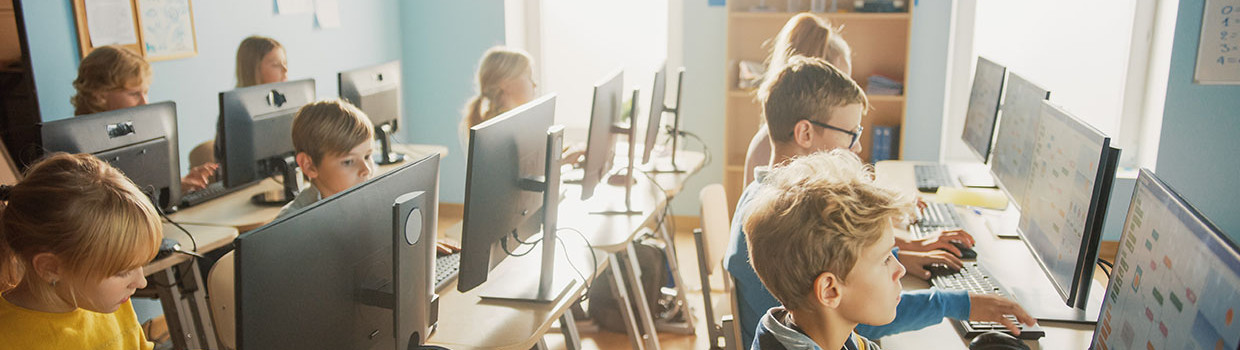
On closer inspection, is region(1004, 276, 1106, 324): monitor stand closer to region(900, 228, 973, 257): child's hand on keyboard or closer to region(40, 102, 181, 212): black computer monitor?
region(900, 228, 973, 257): child's hand on keyboard

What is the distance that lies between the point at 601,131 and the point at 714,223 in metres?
0.46

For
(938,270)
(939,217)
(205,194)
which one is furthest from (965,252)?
(205,194)

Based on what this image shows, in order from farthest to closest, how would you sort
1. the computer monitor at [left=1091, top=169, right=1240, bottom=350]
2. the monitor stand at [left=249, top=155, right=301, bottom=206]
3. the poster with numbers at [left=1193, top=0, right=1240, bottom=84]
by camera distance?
the poster with numbers at [left=1193, top=0, right=1240, bottom=84], the monitor stand at [left=249, top=155, right=301, bottom=206], the computer monitor at [left=1091, top=169, right=1240, bottom=350]

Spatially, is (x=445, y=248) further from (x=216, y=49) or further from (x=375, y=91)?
(x=216, y=49)

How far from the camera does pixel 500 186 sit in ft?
5.67

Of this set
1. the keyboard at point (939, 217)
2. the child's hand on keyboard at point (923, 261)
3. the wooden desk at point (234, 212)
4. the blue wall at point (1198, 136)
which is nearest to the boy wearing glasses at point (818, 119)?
the child's hand on keyboard at point (923, 261)

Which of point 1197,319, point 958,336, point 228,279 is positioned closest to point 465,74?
point 228,279

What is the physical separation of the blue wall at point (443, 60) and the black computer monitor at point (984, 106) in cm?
260

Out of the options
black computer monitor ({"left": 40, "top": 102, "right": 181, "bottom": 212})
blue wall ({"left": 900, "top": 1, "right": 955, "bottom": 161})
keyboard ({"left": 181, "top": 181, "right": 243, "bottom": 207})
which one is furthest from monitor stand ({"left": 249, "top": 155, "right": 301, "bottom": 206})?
blue wall ({"left": 900, "top": 1, "right": 955, "bottom": 161})

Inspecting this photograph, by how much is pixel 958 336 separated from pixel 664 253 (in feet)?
5.29

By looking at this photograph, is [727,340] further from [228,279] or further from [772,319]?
[228,279]

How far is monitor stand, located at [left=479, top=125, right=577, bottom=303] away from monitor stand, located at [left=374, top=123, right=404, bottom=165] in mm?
1569

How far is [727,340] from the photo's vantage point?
1711mm

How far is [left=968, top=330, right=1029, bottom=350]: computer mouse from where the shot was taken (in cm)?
150
